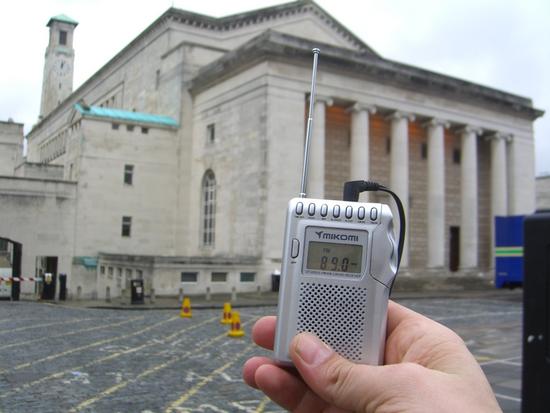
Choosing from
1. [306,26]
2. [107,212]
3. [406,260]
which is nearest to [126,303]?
[107,212]

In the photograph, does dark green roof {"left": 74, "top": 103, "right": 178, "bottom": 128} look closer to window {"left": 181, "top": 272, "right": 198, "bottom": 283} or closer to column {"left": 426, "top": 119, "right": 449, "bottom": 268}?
window {"left": 181, "top": 272, "right": 198, "bottom": 283}

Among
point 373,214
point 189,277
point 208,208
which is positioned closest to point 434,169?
point 208,208

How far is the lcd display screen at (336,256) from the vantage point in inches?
109

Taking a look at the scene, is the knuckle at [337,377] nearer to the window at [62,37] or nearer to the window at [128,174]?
the window at [128,174]

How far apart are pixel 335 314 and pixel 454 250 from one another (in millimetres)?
46686

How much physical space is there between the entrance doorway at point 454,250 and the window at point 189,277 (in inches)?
909

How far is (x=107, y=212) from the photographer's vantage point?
41031 mm

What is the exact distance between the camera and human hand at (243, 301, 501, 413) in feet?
7.63

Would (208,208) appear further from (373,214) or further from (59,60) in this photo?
(59,60)

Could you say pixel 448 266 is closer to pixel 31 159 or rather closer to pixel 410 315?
pixel 410 315

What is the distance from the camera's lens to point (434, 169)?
43.2 meters

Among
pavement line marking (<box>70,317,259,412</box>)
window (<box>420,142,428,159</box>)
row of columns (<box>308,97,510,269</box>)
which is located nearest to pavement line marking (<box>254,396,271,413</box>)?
pavement line marking (<box>70,317,259,412</box>)

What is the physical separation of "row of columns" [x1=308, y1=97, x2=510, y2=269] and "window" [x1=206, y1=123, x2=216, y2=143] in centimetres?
771

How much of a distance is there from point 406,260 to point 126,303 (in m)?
21.3
